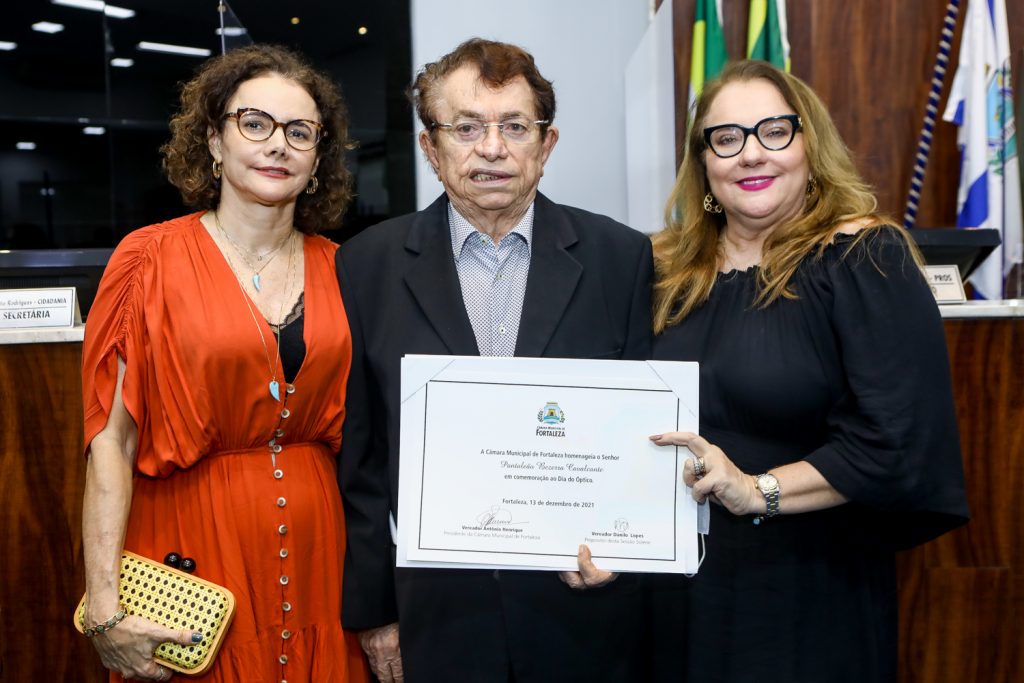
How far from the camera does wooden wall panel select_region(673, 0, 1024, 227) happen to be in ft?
13.2

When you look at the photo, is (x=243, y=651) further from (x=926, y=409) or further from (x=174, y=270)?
(x=926, y=409)

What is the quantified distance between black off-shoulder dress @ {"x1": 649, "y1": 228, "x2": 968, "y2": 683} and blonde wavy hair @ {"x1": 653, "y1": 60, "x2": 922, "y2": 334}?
3 centimetres

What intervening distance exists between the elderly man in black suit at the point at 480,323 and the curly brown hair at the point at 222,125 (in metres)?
0.29

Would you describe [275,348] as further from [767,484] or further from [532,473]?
[767,484]

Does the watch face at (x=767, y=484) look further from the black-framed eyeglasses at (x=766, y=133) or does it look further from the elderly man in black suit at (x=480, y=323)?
the black-framed eyeglasses at (x=766, y=133)

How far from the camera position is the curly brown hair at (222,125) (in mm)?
2047

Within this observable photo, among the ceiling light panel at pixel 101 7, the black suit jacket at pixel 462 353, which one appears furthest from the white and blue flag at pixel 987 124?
the ceiling light panel at pixel 101 7

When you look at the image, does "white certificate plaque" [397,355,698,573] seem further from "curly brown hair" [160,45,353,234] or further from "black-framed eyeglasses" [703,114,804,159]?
"curly brown hair" [160,45,353,234]

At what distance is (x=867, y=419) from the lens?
5.75ft

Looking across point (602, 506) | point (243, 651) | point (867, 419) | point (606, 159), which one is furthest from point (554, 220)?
point (606, 159)

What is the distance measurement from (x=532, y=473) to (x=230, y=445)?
28.1 inches

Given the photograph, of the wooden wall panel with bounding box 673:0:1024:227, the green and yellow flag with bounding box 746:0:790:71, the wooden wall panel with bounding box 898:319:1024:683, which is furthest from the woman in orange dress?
the wooden wall panel with bounding box 673:0:1024:227

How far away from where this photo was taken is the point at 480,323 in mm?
1862

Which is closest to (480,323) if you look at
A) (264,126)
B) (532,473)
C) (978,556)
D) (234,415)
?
(532,473)
